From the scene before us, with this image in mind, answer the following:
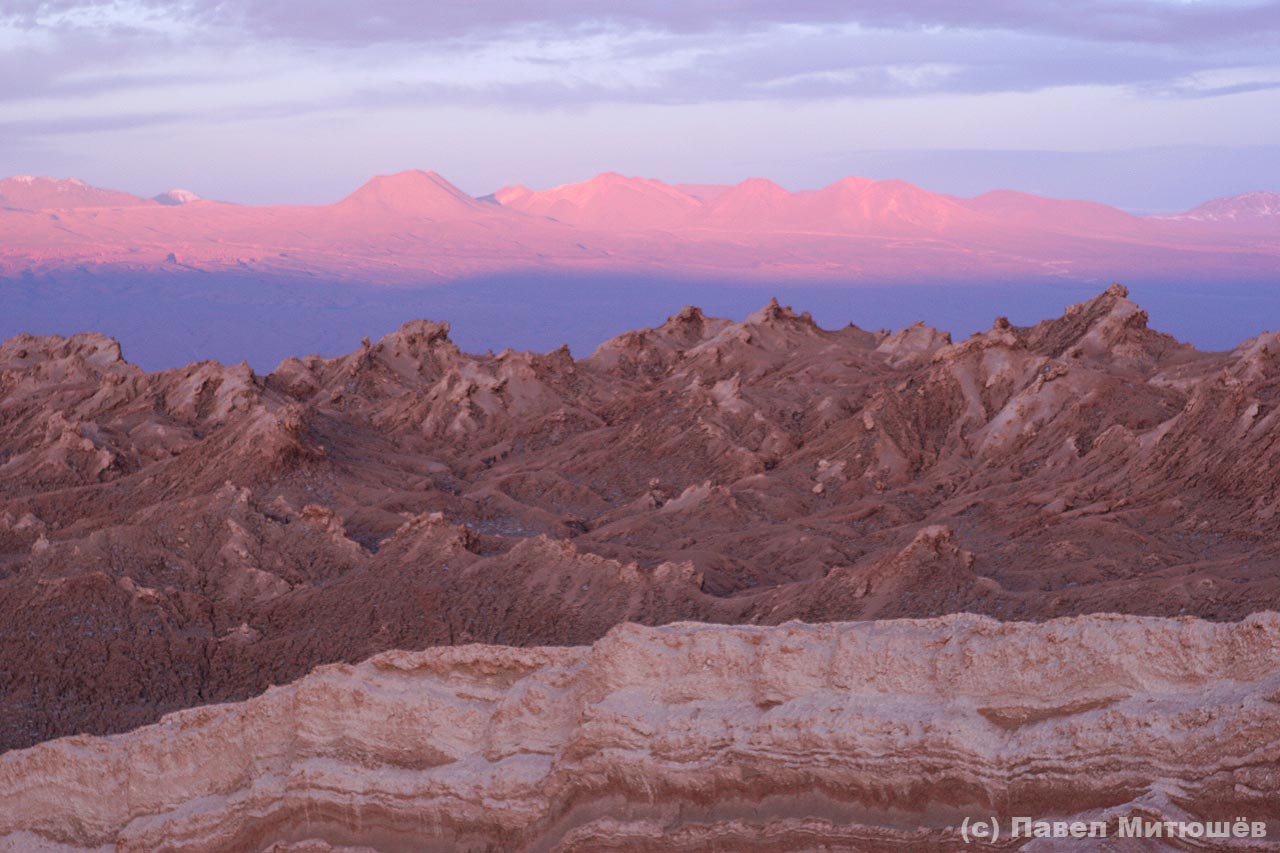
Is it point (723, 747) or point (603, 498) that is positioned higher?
point (723, 747)

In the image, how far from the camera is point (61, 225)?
137250mm

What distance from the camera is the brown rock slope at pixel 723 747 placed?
26.1 ft

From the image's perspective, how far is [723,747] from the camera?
8.89m

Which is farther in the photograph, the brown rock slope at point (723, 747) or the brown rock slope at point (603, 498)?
the brown rock slope at point (603, 498)

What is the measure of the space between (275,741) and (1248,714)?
658cm

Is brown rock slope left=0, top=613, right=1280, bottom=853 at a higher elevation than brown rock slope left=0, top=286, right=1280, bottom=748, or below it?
higher

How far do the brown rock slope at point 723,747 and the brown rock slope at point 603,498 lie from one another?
685cm

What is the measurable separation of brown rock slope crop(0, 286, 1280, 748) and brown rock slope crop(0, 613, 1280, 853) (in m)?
6.85

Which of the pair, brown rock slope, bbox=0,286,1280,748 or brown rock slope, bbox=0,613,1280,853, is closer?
brown rock slope, bbox=0,613,1280,853

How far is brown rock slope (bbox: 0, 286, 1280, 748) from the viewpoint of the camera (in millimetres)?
18875

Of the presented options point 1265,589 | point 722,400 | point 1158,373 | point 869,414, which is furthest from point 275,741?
point 1158,373

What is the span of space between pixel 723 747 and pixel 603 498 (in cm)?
2165

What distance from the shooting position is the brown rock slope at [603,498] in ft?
61.9

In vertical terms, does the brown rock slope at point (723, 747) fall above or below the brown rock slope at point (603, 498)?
above
